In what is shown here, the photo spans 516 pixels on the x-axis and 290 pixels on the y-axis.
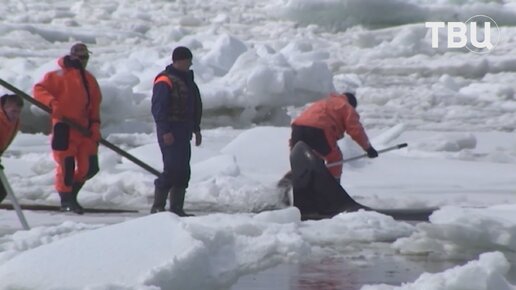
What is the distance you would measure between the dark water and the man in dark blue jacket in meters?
2.34

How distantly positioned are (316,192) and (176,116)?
127 centimetres

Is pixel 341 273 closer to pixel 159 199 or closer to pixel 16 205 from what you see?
pixel 16 205

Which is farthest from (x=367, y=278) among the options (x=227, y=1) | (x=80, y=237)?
(x=227, y=1)

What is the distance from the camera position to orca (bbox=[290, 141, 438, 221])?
403 inches

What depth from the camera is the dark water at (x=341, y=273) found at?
699cm

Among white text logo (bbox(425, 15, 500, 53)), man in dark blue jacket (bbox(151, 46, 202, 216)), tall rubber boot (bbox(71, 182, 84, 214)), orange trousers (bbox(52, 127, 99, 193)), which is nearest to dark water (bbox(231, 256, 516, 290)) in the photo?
man in dark blue jacket (bbox(151, 46, 202, 216))

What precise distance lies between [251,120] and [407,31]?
407 inches

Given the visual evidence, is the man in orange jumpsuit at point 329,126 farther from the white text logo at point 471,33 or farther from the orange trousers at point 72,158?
the white text logo at point 471,33

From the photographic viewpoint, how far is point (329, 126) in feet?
35.1

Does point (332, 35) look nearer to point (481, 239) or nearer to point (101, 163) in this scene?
point (101, 163)

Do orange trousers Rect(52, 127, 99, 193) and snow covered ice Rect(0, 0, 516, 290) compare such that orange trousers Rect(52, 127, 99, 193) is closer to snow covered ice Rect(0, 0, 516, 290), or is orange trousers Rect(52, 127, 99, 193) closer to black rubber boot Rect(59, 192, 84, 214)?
black rubber boot Rect(59, 192, 84, 214)

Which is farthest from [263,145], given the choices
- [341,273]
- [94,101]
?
[341,273]

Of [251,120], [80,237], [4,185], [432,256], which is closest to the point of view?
[80,237]

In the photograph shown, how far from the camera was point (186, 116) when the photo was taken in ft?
32.4
